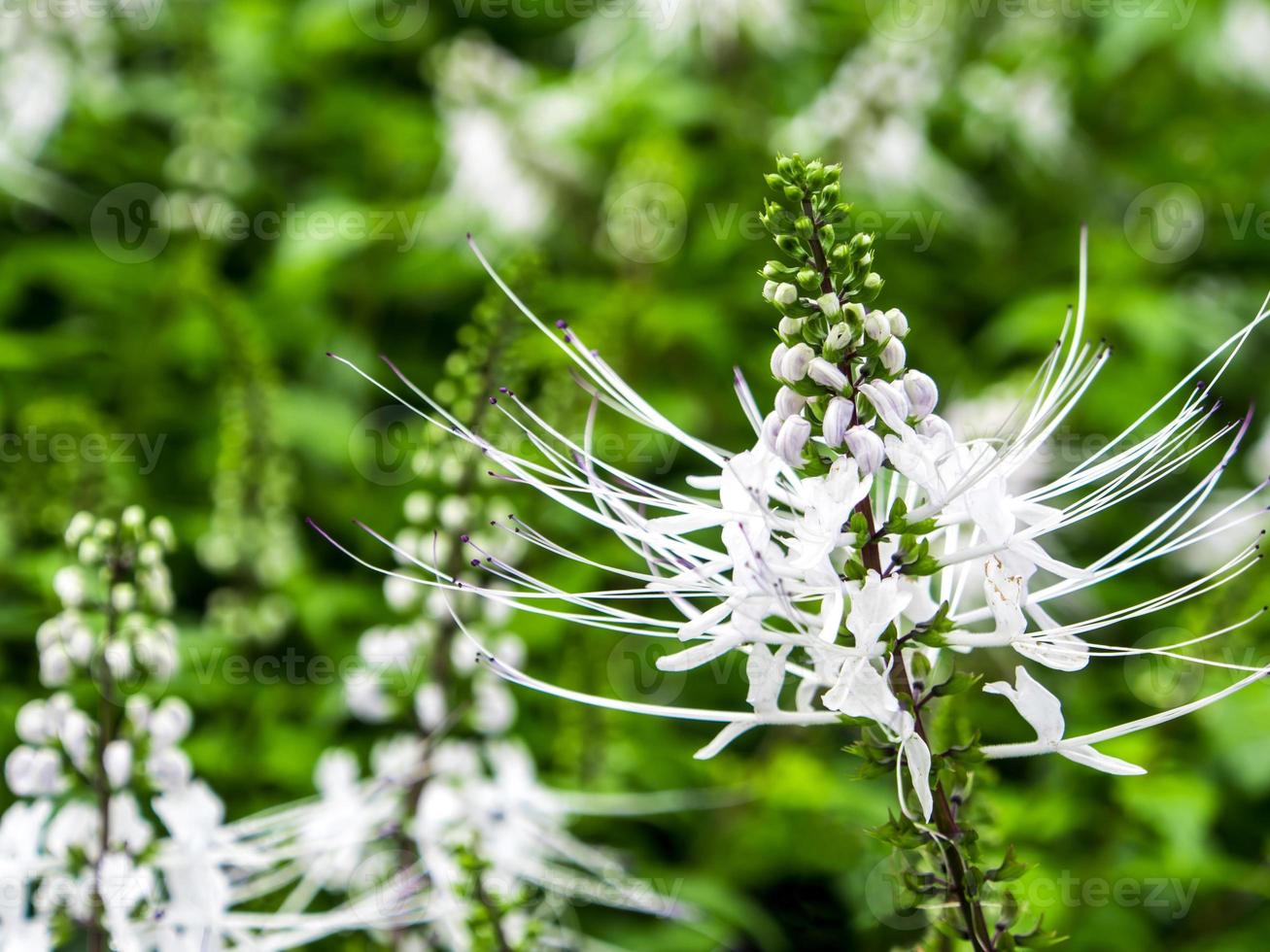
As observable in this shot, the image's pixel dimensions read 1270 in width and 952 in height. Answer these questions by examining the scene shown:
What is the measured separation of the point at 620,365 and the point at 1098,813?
5.86 feet

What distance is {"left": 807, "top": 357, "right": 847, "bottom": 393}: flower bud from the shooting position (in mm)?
1397

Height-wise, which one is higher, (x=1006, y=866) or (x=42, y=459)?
(x=42, y=459)

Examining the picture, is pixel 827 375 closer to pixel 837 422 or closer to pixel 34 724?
pixel 837 422

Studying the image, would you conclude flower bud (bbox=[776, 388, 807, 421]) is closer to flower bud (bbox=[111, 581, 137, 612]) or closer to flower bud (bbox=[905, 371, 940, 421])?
flower bud (bbox=[905, 371, 940, 421])

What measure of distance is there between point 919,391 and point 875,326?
0.10 meters

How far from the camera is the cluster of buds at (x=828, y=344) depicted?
4.54 ft

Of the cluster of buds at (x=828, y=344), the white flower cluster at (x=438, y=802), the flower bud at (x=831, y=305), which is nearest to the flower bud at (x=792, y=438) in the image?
the cluster of buds at (x=828, y=344)

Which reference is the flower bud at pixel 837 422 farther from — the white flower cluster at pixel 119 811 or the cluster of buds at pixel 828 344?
the white flower cluster at pixel 119 811

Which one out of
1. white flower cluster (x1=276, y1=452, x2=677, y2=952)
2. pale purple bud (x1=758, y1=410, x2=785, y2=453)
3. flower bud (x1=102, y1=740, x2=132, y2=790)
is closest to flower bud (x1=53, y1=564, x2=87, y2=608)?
flower bud (x1=102, y1=740, x2=132, y2=790)

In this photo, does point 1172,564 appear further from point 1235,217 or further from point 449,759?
point 449,759

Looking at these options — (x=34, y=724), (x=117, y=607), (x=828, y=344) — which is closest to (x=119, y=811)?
(x=34, y=724)

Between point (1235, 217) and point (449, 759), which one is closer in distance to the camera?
point (449, 759)

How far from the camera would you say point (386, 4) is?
4.78m

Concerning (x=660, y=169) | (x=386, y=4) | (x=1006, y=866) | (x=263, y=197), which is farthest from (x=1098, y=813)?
(x=386, y=4)
